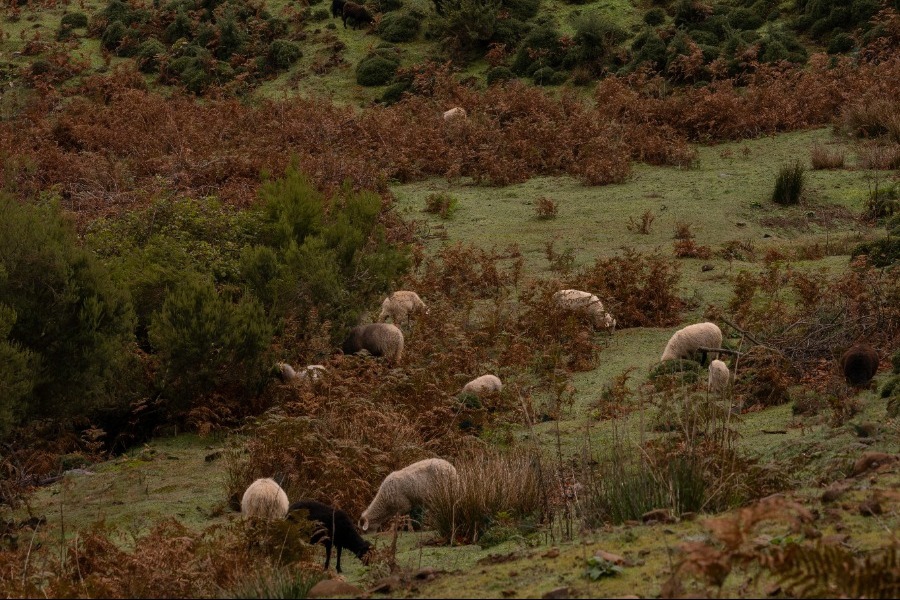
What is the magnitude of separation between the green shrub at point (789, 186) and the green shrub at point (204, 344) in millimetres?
10546

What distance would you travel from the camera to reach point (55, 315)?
431 inches

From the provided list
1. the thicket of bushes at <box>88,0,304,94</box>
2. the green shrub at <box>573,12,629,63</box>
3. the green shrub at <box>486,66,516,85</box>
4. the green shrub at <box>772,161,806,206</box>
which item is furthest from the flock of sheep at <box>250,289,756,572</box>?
the thicket of bushes at <box>88,0,304,94</box>

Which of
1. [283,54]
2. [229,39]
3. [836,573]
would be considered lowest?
[283,54]

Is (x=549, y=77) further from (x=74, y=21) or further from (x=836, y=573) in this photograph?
(x=836, y=573)

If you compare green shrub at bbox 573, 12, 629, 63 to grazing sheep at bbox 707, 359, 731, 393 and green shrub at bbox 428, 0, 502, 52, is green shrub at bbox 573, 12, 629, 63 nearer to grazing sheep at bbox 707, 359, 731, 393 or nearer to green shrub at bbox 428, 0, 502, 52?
green shrub at bbox 428, 0, 502, 52

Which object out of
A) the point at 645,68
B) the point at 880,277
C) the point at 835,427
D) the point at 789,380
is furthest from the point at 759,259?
the point at 645,68

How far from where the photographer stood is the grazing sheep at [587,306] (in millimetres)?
14883

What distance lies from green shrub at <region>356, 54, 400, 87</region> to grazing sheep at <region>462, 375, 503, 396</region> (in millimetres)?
19827

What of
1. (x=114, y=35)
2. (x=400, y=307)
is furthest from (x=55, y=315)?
(x=114, y=35)

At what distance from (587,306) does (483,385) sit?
10.0ft

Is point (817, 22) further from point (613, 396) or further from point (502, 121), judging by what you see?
point (613, 396)

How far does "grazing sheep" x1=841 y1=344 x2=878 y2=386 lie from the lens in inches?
382

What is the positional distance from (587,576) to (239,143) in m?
19.4

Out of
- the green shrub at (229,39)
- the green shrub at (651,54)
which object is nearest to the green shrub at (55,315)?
the green shrub at (651,54)
